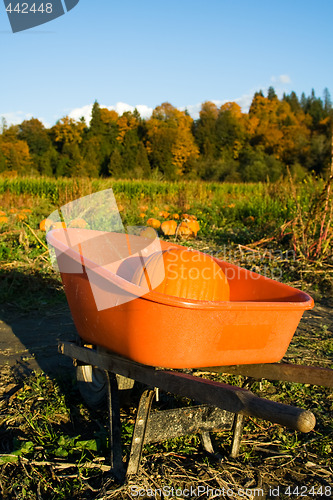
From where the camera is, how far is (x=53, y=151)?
1673 inches

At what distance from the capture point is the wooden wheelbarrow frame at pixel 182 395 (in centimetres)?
147

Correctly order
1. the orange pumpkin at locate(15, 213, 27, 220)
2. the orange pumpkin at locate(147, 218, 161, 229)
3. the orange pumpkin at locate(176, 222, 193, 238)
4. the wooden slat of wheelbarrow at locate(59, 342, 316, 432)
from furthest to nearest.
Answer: the orange pumpkin at locate(147, 218, 161, 229)
the orange pumpkin at locate(176, 222, 193, 238)
the orange pumpkin at locate(15, 213, 27, 220)
the wooden slat of wheelbarrow at locate(59, 342, 316, 432)

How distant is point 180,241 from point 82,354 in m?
4.83

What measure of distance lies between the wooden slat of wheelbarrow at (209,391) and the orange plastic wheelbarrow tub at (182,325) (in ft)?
0.18

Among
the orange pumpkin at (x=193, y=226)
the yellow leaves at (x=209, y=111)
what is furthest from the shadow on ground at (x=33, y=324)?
the yellow leaves at (x=209, y=111)

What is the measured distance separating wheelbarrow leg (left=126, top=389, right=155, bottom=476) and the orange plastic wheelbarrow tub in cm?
17

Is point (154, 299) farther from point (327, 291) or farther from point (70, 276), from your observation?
point (327, 291)

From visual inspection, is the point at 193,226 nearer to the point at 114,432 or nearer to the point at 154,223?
the point at 154,223

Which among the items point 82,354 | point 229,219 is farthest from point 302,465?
point 229,219

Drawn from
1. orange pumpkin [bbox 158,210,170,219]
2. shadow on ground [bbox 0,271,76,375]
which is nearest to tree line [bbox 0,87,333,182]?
orange pumpkin [bbox 158,210,170,219]

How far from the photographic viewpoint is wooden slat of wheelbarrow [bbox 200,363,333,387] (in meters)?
1.72

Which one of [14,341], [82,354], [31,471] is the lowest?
[14,341]

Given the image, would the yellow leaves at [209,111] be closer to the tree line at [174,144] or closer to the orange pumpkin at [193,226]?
the tree line at [174,144]

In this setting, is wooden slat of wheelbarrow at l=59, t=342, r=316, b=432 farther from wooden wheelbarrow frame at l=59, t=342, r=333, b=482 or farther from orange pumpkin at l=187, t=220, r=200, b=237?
orange pumpkin at l=187, t=220, r=200, b=237
